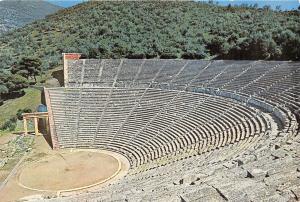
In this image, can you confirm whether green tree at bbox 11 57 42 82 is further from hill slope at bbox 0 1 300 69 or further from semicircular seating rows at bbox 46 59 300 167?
semicircular seating rows at bbox 46 59 300 167

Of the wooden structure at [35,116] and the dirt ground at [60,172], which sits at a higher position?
the wooden structure at [35,116]

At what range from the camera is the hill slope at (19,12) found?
88.9m

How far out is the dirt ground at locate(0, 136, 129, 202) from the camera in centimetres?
1994

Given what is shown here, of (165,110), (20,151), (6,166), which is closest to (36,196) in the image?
(6,166)

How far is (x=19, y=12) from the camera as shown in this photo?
96.9 meters

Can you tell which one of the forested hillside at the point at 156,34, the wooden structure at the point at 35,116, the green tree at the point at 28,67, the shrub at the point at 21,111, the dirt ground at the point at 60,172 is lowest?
the dirt ground at the point at 60,172

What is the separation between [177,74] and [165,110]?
5.68m

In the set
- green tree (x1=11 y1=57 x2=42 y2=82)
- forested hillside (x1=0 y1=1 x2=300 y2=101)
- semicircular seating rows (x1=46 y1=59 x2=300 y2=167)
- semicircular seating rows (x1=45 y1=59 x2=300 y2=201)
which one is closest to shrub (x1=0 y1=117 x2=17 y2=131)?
semicircular seating rows (x1=45 y1=59 x2=300 y2=201)

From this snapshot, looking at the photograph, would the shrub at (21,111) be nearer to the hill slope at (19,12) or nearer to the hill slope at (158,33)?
the hill slope at (158,33)

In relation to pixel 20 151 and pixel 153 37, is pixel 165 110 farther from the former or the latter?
→ pixel 153 37

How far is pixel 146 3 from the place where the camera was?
6081 cm

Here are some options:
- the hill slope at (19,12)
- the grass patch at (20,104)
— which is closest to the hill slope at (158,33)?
the grass patch at (20,104)

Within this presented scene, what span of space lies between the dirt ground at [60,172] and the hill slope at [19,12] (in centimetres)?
6543

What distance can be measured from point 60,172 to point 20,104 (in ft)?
54.7
